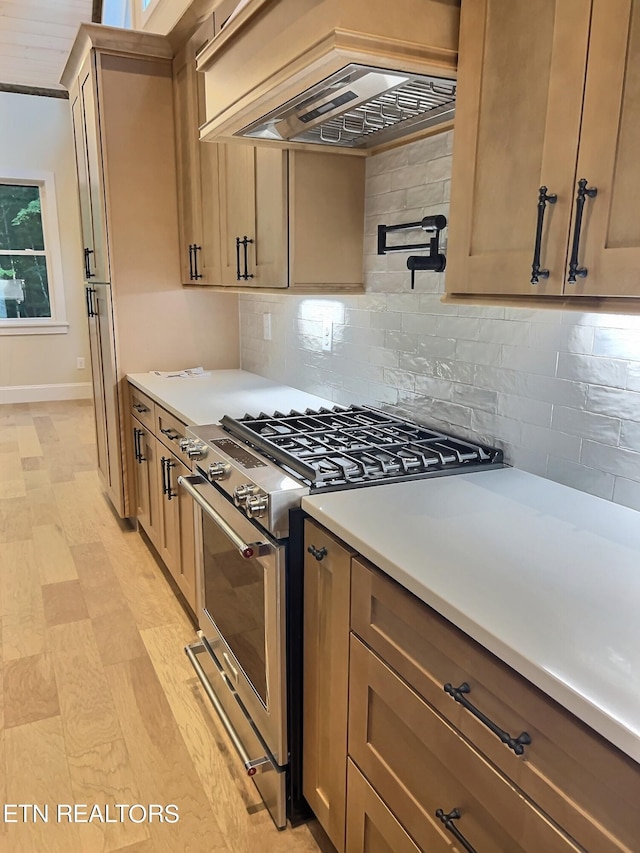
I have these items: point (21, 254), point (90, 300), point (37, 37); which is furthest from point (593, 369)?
point (21, 254)

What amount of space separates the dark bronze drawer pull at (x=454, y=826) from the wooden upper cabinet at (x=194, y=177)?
2.39 metres

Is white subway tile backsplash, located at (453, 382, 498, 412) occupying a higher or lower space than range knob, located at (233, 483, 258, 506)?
higher

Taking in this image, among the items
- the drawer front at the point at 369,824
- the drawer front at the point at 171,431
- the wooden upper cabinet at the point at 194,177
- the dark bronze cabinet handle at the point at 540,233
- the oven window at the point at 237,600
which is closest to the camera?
the dark bronze cabinet handle at the point at 540,233

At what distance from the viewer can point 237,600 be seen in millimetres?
1851

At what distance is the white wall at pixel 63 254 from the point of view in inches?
252

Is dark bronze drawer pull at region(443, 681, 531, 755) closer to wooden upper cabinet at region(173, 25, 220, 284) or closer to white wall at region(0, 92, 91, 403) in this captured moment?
wooden upper cabinet at region(173, 25, 220, 284)

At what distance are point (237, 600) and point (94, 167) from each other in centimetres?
249

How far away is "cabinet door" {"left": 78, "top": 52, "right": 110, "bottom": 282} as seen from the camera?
3094 millimetres

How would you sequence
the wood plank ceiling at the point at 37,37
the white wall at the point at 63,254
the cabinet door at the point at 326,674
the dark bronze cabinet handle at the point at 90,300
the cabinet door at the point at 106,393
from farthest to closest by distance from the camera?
the white wall at the point at 63,254 < the wood plank ceiling at the point at 37,37 < the dark bronze cabinet handle at the point at 90,300 < the cabinet door at the point at 106,393 < the cabinet door at the point at 326,674

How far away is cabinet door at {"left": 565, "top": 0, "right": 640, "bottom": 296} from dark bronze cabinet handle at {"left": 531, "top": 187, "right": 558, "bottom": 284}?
0.21 feet

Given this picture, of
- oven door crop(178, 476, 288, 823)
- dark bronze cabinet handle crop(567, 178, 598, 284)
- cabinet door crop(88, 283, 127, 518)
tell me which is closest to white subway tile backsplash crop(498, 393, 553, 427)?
dark bronze cabinet handle crop(567, 178, 598, 284)

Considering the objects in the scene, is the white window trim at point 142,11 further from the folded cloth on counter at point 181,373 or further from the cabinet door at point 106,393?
the folded cloth on counter at point 181,373

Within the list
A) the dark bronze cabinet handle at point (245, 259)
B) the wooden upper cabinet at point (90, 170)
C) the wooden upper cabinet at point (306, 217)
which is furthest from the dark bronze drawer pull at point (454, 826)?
the wooden upper cabinet at point (90, 170)

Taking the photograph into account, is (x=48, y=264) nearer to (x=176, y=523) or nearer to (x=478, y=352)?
(x=176, y=523)
